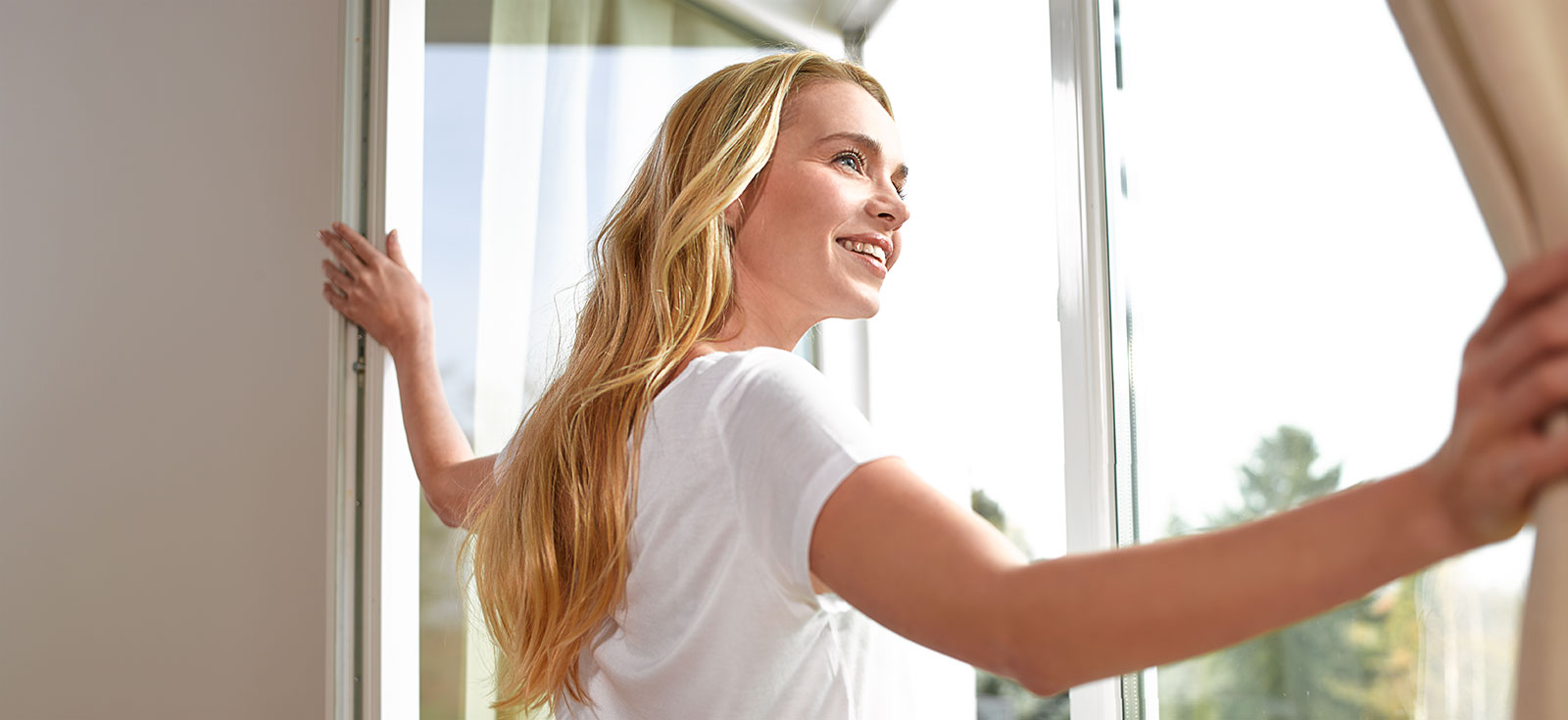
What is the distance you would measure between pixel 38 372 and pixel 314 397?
45 cm

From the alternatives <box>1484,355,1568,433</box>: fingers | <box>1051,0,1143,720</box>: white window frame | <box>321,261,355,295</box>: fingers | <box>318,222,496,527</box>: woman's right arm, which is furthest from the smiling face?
<box>1484,355,1568,433</box>: fingers

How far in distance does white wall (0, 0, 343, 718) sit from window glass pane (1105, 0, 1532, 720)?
1137 mm

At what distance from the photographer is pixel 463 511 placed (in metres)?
1.45

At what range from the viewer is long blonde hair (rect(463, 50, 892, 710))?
101cm

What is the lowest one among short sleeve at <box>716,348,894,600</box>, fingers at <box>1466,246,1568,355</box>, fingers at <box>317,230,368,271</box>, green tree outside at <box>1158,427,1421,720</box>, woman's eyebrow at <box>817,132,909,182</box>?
green tree outside at <box>1158,427,1421,720</box>

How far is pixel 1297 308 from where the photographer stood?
0.95m

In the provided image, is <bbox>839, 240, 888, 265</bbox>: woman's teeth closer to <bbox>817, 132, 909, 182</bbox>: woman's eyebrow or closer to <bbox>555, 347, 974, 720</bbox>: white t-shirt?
<bbox>817, 132, 909, 182</bbox>: woman's eyebrow

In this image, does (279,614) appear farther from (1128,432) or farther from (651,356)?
(1128,432)

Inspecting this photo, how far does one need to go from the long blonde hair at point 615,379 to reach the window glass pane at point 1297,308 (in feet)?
1.35

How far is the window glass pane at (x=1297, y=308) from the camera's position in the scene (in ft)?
2.61

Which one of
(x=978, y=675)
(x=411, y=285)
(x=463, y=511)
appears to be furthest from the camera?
(x=978, y=675)

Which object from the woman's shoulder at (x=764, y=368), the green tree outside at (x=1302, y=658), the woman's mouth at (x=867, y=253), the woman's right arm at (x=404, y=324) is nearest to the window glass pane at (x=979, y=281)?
the woman's mouth at (x=867, y=253)

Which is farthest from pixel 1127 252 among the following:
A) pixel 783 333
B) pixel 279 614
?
pixel 279 614

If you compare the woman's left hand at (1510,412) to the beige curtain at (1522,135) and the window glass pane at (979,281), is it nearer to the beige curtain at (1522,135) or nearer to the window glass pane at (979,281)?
the beige curtain at (1522,135)
